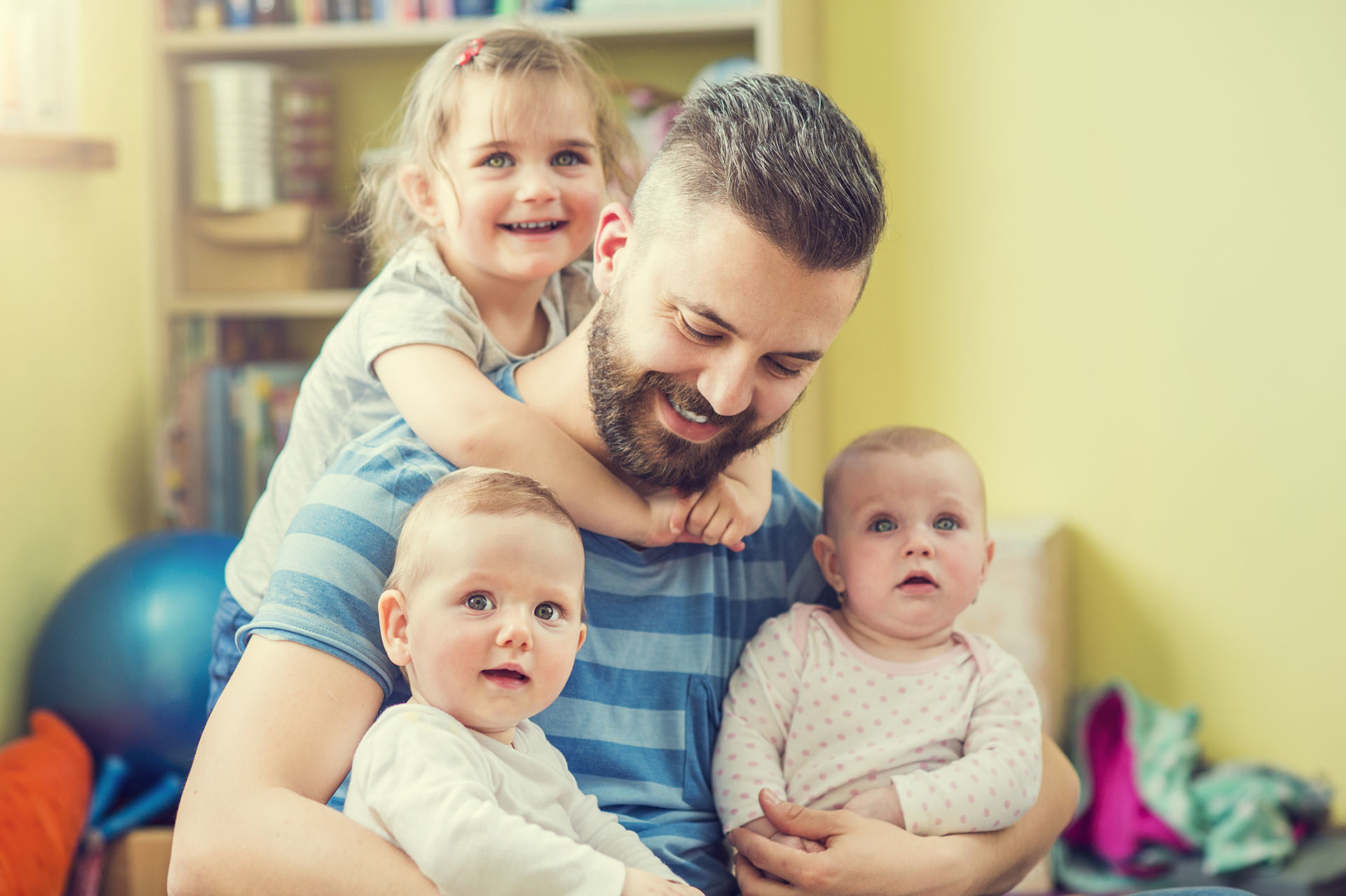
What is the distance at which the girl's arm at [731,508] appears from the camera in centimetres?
123

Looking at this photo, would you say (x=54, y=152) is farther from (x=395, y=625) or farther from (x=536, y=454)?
(x=395, y=625)

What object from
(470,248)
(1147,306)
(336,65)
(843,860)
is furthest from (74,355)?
(1147,306)

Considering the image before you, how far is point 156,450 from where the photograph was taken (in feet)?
9.32

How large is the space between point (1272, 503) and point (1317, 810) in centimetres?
64

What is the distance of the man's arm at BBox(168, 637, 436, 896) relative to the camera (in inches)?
36.7

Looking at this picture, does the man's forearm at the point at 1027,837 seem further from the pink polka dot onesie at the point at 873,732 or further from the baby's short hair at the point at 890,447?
the baby's short hair at the point at 890,447

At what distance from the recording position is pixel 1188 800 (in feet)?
7.85

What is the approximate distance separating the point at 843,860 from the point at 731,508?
357 mm

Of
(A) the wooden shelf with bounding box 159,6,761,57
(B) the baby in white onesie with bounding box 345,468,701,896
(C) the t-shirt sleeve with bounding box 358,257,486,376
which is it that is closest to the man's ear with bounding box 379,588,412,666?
(B) the baby in white onesie with bounding box 345,468,701,896

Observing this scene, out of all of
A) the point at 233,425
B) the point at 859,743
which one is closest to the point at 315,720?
the point at 859,743

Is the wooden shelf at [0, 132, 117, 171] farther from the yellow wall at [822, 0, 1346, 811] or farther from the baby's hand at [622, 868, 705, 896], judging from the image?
the baby's hand at [622, 868, 705, 896]

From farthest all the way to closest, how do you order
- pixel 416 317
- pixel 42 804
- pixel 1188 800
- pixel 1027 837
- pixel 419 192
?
1. pixel 1188 800
2. pixel 42 804
3. pixel 419 192
4. pixel 416 317
5. pixel 1027 837

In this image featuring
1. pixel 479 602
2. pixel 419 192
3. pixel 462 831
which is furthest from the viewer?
pixel 419 192

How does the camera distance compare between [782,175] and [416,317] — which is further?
[416,317]
